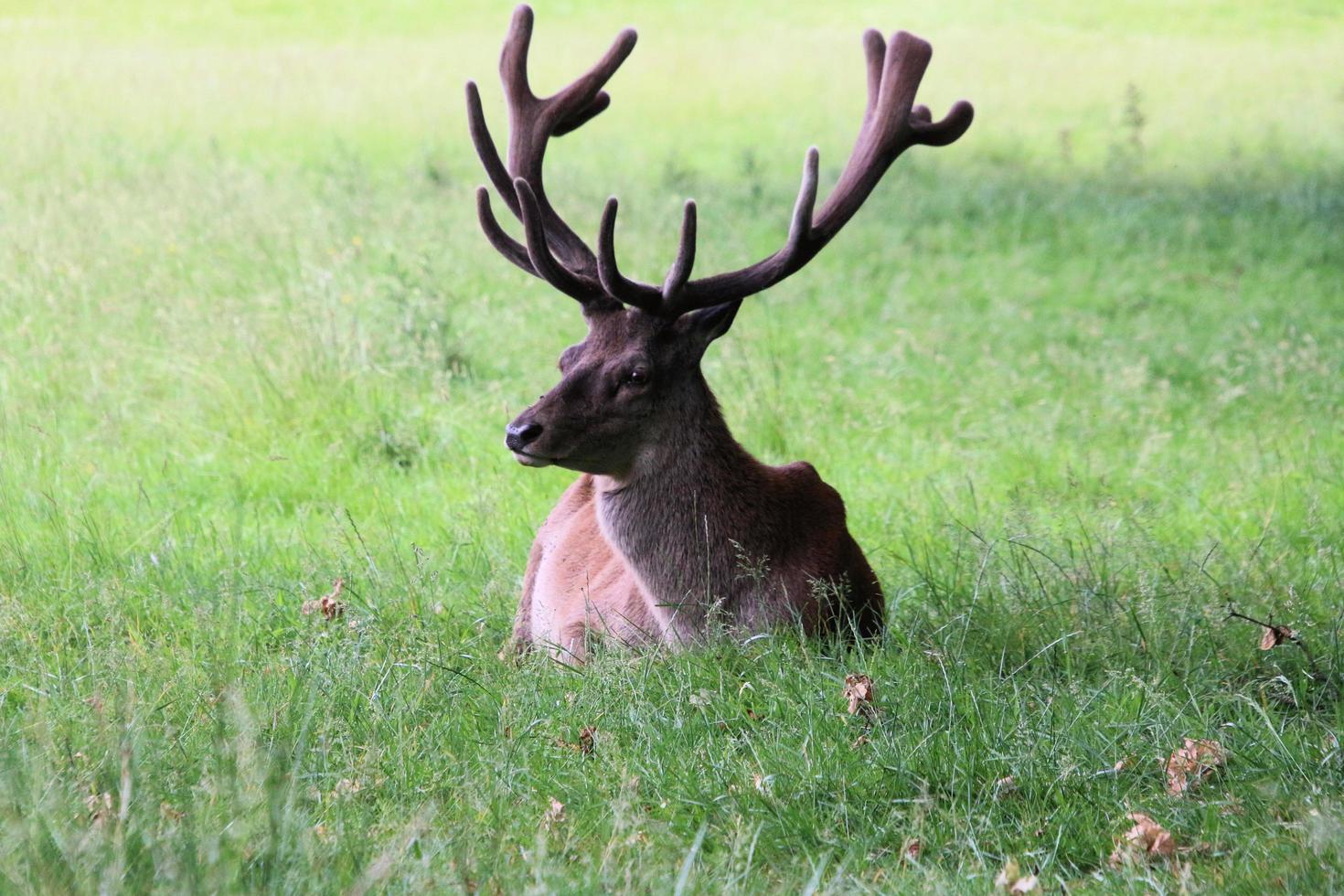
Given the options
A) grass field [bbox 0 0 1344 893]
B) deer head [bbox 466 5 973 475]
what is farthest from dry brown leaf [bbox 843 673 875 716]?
deer head [bbox 466 5 973 475]

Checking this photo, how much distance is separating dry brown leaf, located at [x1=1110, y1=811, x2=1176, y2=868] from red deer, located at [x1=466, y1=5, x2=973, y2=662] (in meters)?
1.21

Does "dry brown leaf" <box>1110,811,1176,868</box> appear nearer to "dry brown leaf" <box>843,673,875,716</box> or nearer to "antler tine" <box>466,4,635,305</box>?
"dry brown leaf" <box>843,673,875,716</box>

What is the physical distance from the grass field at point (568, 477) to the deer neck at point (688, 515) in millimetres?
277

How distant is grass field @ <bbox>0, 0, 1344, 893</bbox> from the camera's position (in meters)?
3.36

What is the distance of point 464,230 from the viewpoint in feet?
36.2

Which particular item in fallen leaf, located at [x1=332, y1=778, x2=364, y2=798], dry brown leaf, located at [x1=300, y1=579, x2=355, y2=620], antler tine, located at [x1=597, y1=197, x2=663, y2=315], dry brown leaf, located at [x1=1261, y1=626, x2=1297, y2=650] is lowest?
dry brown leaf, located at [x1=300, y1=579, x2=355, y2=620]

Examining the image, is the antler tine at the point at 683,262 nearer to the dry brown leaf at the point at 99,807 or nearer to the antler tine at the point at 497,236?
the antler tine at the point at 497,236

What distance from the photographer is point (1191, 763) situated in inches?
143

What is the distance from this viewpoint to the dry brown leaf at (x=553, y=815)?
Answer: 340 centimetres

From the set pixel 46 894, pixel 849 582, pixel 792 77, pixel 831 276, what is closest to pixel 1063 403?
pixel 831 276

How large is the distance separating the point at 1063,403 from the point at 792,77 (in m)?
10.4

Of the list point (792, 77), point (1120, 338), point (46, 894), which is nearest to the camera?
point (46, 894)

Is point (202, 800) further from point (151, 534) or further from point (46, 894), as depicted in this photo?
point (151, 534)

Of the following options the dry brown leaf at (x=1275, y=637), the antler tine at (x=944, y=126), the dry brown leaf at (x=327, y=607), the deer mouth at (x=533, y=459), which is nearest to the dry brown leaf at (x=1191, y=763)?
the dry brown leaf at (x=1275, y=637)
